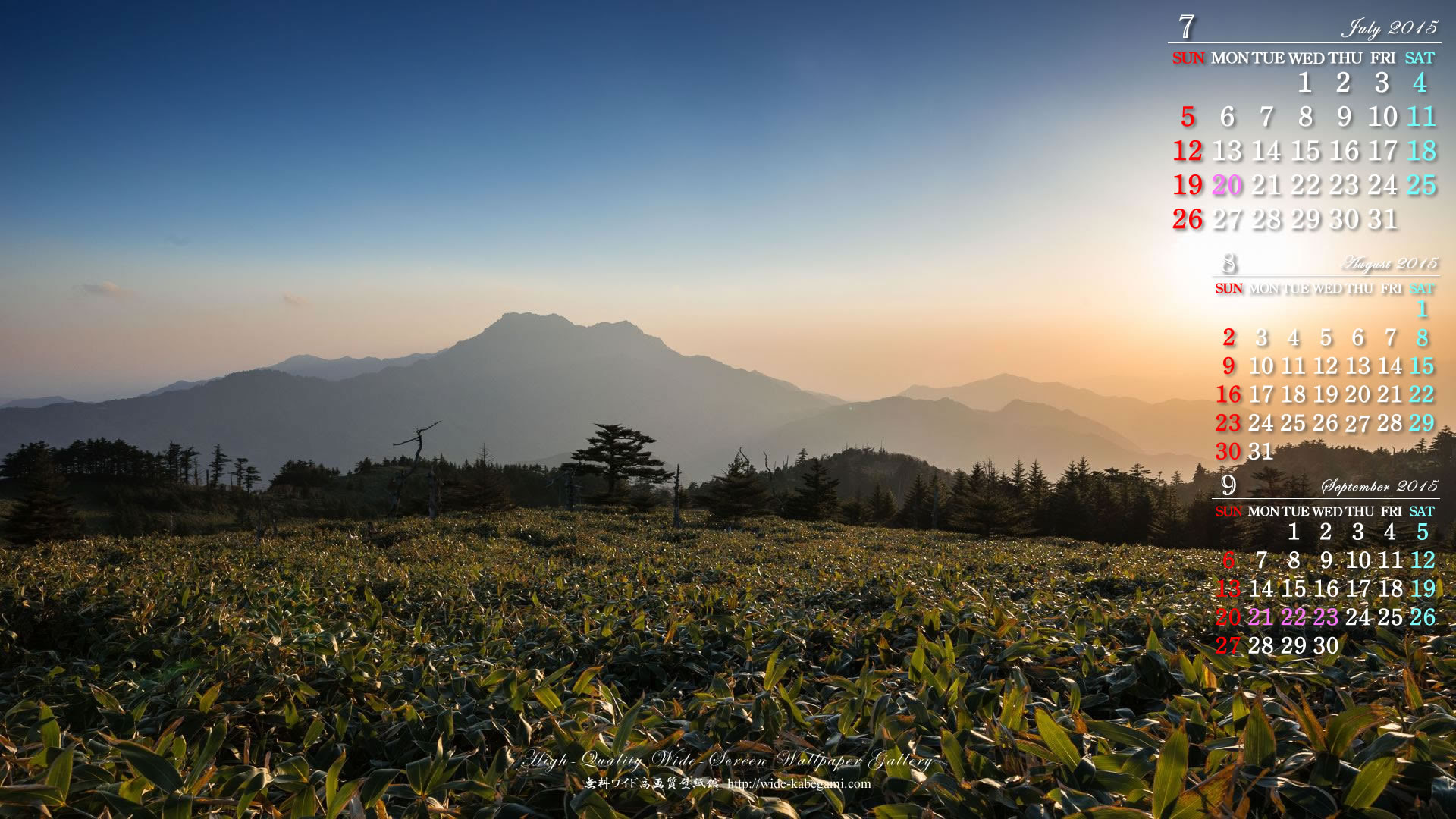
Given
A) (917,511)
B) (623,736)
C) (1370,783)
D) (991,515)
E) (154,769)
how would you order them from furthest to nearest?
(917,511)
(991,515)
(623,736)
(154,769)
(1370,783)

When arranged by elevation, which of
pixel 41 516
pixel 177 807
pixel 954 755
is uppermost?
pixel 954 755

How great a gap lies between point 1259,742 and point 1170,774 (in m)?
0.40

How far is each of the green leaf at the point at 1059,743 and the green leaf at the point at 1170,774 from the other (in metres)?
0.25

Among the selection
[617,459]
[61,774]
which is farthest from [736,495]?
[61,774]

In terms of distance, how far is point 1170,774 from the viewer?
1595 mm

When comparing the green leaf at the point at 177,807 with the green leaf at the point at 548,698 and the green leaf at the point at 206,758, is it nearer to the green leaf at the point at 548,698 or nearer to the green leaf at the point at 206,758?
the green leaf at the point at 206,758

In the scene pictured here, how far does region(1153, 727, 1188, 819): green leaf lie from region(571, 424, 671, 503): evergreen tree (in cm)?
4522

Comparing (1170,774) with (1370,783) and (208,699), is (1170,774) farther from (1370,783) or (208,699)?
(208,699)

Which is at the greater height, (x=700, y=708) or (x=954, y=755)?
(x=954, y=755)

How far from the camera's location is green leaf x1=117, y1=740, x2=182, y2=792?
192cm

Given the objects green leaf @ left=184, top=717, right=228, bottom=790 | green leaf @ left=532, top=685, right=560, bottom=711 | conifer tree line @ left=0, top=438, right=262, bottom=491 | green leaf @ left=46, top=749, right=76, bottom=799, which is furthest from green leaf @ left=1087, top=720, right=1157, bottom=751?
conifer tree line @ left=0, top=438, right=262, bottom=491

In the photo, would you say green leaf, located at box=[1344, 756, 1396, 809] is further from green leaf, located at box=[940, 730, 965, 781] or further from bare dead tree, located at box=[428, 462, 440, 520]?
bare dead tree, located at box=[428, 462, 440, 520]

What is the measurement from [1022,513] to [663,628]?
45.3 meters

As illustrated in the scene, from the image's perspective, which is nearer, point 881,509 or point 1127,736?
point 1127,736
